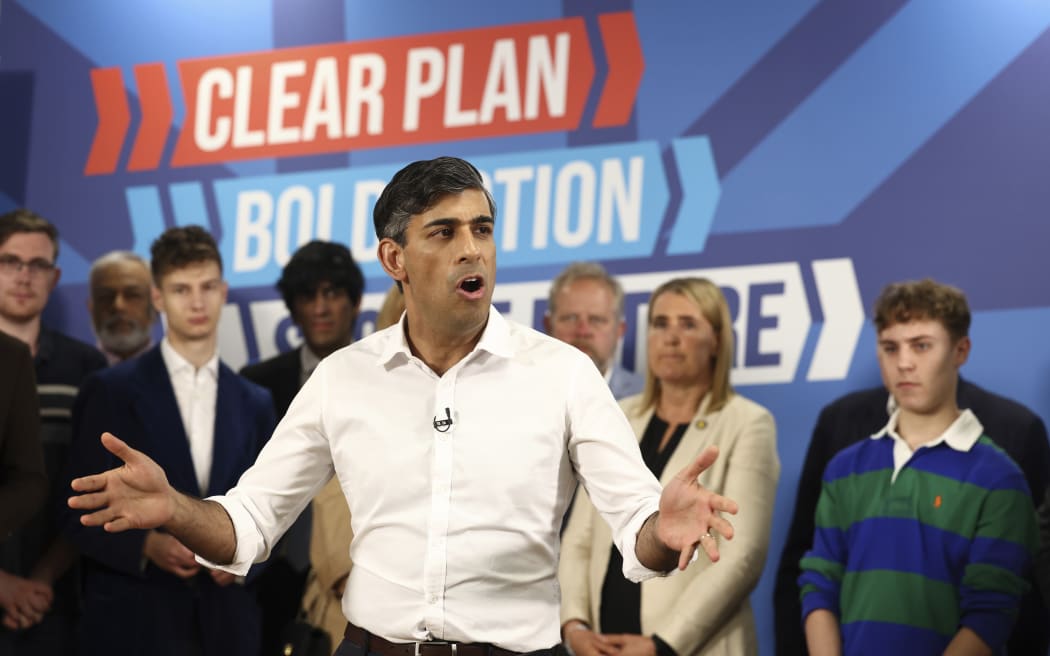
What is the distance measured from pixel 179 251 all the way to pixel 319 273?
746 mm

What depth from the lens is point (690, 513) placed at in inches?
91.7

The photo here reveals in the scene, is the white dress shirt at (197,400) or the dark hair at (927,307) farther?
the white dress shirt at (197,400)

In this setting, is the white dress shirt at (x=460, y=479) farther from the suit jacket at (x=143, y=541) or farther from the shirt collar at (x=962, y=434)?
the shirt collar at (x=962, y=434)

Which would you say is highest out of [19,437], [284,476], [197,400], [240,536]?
[197,400]

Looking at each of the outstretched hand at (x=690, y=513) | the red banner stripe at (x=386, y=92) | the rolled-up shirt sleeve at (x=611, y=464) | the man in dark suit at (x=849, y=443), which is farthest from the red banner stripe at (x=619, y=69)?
the outstretched hand at (x=690, y=513)

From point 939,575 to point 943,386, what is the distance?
0.61 metres

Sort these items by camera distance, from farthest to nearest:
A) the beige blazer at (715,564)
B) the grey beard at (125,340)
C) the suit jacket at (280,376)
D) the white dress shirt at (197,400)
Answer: the grey beard at (125,340)
the suit jacket at (280,376)
the white dress shirt at (197,400)
the beige blazer at (715,564)

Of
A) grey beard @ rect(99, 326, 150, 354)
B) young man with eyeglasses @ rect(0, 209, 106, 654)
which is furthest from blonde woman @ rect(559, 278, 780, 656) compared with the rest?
grey beard @ rect(99, 326, 150, 354)

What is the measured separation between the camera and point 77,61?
625cm

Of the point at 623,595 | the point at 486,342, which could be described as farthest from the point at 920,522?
the point at 486,342

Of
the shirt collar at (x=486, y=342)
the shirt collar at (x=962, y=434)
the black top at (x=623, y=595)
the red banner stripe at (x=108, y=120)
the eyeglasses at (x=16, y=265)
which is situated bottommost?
the black top at (x=623, y=595)

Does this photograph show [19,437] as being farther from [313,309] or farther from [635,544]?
[635,544]

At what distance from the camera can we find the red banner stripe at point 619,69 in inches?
218

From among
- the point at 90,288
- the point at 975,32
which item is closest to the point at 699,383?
the point at 975,32
